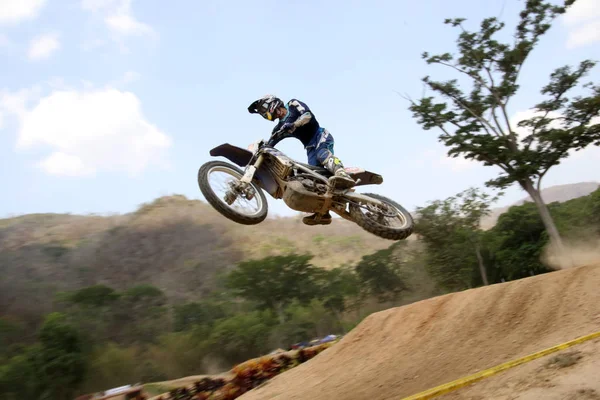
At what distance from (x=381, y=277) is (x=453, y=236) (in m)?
6.29

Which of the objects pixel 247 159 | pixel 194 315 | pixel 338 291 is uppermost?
pixel 247 159

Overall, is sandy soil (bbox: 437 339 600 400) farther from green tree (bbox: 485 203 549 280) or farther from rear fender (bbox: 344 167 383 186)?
green tree (bbox: 485 203 549 280)

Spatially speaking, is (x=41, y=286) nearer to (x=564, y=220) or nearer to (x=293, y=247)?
(x=293, y=247)

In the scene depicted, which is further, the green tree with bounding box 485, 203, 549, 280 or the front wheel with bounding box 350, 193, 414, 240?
the green tree with bounding box 485, 203, 549, 280

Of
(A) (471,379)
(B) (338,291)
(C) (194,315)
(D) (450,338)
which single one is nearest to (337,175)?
(A) (471,379)

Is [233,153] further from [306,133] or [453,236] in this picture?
[453,236]

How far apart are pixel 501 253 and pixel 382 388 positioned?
18.9 metres

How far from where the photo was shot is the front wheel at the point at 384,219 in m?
7.50

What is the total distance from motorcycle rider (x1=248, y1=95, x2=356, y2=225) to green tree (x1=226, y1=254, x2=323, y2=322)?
66.5 ft

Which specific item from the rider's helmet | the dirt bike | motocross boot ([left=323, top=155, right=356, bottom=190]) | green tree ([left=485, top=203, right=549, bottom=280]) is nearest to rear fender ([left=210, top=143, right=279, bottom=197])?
the dirt bike

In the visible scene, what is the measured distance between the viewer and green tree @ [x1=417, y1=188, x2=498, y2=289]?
78.3 feet

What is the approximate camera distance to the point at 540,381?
18.9 ft

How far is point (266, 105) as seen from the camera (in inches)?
300

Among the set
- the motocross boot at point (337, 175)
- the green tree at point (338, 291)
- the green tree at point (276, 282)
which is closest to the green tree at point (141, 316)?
the green tree at point (276, 282)
